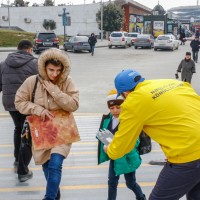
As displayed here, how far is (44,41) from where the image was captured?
3006 cm

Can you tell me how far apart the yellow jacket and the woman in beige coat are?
1.24 meters

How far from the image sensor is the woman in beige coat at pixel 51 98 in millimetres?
4012

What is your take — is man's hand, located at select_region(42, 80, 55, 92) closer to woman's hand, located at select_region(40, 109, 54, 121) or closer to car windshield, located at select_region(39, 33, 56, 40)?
woman's hand, located at select_region(40, 109, 54, 121)

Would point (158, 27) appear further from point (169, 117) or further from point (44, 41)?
point (169, 117)

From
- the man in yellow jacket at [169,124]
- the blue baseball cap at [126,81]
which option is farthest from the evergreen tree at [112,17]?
the man in yellow jacket at [169,124]

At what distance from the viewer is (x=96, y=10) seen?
198ft

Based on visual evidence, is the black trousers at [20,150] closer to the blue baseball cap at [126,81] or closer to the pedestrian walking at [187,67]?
the blue baseball cap at [126,81]

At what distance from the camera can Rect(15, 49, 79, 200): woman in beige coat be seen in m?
4.01

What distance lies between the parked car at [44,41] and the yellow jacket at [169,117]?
27411 millimetres

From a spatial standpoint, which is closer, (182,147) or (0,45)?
(182,147)

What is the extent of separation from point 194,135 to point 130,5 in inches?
2384

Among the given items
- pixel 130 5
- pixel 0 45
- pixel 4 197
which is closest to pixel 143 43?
pixel 0 45

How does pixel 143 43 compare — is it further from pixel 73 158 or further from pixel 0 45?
pixel 73 158

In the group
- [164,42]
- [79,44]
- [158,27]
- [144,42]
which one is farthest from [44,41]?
[158,27]
